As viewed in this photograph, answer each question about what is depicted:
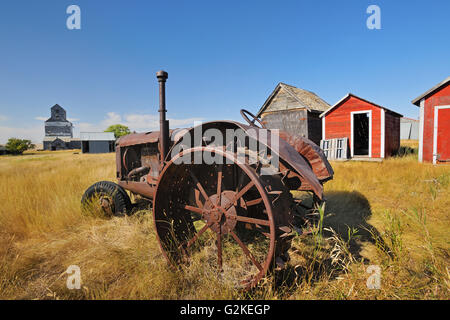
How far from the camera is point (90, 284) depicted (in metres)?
1.96

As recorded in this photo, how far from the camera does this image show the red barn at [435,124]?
26.5ft

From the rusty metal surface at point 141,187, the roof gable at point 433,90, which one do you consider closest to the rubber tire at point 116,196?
the rusty metal surface at point 141,187

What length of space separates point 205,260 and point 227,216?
661mm

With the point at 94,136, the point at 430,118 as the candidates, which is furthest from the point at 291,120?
the point at 94,136

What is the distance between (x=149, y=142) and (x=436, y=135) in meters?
10.7

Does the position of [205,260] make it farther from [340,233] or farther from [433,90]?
[433,90]

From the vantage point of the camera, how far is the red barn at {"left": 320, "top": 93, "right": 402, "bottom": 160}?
10.1 metres

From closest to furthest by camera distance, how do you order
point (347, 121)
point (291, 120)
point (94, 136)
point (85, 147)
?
point (347, 121), point (291, 120), point (85, 147), point (94, 136)

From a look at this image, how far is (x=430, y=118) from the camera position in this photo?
8445mm

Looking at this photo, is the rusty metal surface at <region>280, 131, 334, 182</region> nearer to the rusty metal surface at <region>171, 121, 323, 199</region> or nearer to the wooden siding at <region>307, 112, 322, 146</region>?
the rusty metal surface at <region>171, 121, 323, 199</region>

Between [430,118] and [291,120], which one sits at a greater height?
[291,120]

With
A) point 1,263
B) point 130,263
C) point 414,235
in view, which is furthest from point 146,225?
point 414,235

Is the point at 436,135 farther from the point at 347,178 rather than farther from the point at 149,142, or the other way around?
the point at 149,142

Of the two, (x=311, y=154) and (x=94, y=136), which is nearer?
(x=311, y=154)
